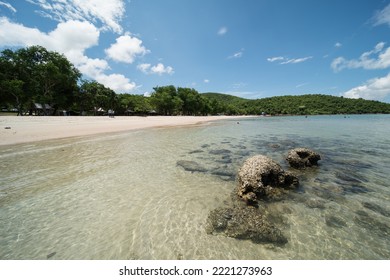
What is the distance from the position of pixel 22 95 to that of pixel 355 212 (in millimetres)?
61750

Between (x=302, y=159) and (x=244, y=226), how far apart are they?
260 inches

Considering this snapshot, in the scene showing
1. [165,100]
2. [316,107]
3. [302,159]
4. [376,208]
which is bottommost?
[376,208]

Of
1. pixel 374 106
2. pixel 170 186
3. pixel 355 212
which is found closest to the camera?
pixel 355 212

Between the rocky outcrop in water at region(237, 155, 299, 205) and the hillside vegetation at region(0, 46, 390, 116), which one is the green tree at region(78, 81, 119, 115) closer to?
the hillside vegetation at region(0, 46, 390, 116)

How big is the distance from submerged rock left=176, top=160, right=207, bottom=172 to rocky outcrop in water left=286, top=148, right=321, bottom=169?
4670 mm

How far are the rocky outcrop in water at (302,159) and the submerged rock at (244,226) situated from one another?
5.44 m

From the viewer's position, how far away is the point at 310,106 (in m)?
166

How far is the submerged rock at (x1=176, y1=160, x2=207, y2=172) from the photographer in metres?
9.06

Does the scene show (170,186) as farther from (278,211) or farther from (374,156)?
(374,156)

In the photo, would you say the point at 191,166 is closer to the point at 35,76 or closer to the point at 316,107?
the point at 35,76

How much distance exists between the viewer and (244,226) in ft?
14.7

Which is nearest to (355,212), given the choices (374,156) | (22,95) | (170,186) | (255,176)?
(255,176)

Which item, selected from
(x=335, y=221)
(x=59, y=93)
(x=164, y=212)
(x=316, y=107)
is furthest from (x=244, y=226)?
(x=316, y=107)

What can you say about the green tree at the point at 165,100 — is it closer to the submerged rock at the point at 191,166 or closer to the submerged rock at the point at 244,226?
the submerged rock at the point at 191,166
